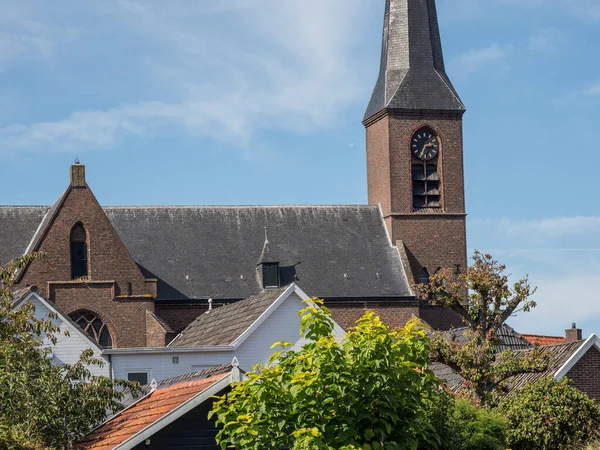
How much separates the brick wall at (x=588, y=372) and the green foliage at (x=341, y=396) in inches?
649

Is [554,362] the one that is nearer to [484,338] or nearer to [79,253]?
[484,338]

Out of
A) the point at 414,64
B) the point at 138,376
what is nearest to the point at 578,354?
the point at 138,376

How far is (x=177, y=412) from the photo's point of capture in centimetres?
1395

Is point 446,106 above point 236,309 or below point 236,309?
above

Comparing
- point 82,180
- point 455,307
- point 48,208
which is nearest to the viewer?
point 455,307

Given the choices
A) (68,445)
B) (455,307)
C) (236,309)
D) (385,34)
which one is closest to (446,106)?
(385,34)

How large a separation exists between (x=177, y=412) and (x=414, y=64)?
38.5 metres

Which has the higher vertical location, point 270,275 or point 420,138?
point 420,138

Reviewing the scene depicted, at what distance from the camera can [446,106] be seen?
5047 cm

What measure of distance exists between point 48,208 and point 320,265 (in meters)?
11.6

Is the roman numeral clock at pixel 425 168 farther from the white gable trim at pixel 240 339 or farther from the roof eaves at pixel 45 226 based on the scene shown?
the white gable trim at pixel 240 339

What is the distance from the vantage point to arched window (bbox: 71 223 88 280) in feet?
143

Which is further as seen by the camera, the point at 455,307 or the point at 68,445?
the point at 455,307

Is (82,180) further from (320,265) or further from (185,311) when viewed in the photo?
(320,265)
